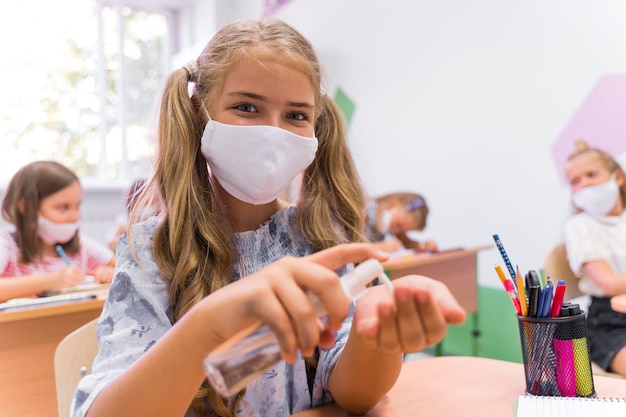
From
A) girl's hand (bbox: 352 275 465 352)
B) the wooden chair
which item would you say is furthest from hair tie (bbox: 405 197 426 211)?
girl's hand (bbox: 352 275 465 352)

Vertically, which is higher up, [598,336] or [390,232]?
[390,232]

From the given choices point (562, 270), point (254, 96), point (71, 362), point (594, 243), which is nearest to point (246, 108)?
point (254, 96)

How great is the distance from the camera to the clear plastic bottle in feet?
1.29

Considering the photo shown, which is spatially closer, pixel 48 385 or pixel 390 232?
pixel 48 385

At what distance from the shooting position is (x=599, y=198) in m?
1.89

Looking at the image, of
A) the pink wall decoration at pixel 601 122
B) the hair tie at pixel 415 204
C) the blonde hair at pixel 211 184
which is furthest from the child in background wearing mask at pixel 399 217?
the blonde hair at pixel 211 184

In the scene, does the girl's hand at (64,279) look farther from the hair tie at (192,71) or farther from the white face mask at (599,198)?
the white face mask at (599,198)

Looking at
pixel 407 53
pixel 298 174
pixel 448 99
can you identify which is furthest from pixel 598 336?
pixel 407 53

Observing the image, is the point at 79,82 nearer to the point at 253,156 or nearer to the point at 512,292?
the point at 253,156

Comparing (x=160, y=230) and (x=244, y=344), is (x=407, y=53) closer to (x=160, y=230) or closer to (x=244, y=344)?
(x=160, y=230)

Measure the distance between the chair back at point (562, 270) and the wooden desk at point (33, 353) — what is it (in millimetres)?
1396

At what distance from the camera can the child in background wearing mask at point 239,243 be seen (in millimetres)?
469

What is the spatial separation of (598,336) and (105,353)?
1552 mm

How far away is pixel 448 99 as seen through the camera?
275 centimetres
